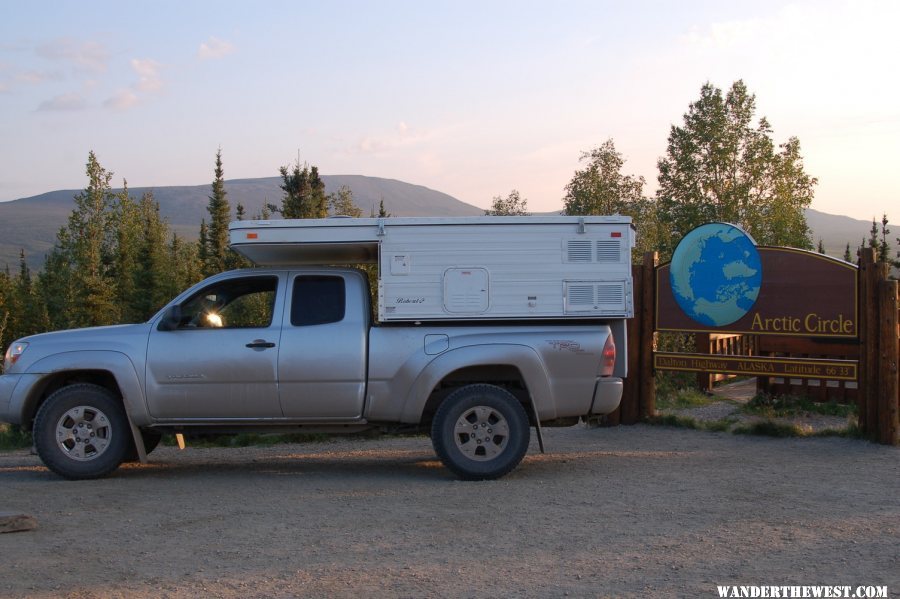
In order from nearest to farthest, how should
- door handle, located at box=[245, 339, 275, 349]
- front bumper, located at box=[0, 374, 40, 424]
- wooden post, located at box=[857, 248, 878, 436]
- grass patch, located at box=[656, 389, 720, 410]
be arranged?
door handle, located at box=[245, 339, 275, 349]
front bumper, located at box=[0, 374, 40, 424]
wooden post, located at box=[857, 248, 878, 436]
grass patch, located at box=[656, 389, 720, 410]

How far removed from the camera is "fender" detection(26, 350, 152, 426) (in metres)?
8.57

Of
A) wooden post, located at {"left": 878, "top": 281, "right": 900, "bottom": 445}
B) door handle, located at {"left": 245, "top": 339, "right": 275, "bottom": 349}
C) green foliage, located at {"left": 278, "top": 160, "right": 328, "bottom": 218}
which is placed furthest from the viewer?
green foliage, located at {"left": 278, "top": 160, "right": 328, "bottom": 218}

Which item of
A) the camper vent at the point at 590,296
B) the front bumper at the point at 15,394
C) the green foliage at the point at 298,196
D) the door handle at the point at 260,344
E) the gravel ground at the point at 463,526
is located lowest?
the gravel ground at the point at 463,526

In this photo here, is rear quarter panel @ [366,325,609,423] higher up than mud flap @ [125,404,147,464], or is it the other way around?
rear quarter panel @ [366,325,609,423]

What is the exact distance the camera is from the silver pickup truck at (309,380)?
8531 mm

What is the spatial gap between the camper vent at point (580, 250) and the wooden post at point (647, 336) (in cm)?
343

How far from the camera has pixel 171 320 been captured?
28.4 feet

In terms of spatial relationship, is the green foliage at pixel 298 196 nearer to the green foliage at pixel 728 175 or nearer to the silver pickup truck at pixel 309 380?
the green foliage at pixel 728 175

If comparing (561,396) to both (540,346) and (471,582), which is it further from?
(471,582)

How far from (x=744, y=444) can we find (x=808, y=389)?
336 cm

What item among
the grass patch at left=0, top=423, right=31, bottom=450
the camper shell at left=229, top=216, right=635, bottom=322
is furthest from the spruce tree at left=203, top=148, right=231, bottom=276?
the camper shell at left=229, top=216, right=635, bottom=322

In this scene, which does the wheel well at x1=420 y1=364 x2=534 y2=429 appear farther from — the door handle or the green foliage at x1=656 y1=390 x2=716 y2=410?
the green foliage at x1=656 y1=390 x2=716 y2=410

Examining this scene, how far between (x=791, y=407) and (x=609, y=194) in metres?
49.3

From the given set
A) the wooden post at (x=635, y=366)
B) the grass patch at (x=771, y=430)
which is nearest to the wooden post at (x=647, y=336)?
the wooden post at (x=635, y=366)
